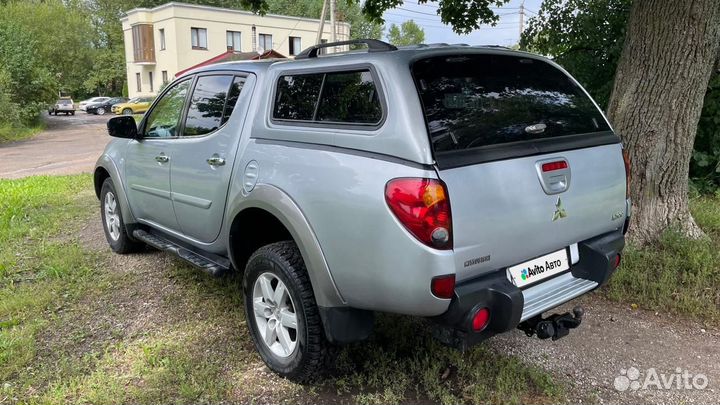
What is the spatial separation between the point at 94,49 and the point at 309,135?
56.2 metres

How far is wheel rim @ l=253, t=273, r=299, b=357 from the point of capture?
306 centimetres

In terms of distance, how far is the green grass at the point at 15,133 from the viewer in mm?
22116

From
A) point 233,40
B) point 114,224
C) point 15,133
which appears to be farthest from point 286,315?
point 233,40

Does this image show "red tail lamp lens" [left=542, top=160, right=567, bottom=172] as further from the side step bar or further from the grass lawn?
the side step bar

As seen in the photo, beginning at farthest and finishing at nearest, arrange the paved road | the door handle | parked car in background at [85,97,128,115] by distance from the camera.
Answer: parked car in background at [85,97,128,115], the paved road, the door handle

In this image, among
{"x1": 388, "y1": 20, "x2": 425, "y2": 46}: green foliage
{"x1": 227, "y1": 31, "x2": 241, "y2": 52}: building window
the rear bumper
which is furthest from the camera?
{"x1": 388, "y1": 20, "x2": 425, "y2": 46}: green foliage

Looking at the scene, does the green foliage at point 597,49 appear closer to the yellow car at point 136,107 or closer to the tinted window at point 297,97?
the tinted window at point 297,97

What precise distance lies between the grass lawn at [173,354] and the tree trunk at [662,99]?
2.45 meters

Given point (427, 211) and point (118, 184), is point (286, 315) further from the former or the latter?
point (118, 184)

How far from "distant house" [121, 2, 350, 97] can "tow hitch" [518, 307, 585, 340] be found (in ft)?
123

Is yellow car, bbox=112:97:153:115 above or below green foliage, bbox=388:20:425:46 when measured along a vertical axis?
below

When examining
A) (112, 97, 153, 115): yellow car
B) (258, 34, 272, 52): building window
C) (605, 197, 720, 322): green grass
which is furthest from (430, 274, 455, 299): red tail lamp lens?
(258, 34, 272, 52): building window

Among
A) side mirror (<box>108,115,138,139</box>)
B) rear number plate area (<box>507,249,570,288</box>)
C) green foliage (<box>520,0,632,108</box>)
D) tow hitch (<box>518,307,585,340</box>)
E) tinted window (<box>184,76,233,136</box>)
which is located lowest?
tow hitch (<box>518,307,585,340</box>)

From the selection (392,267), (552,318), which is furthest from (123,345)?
(552,318)
